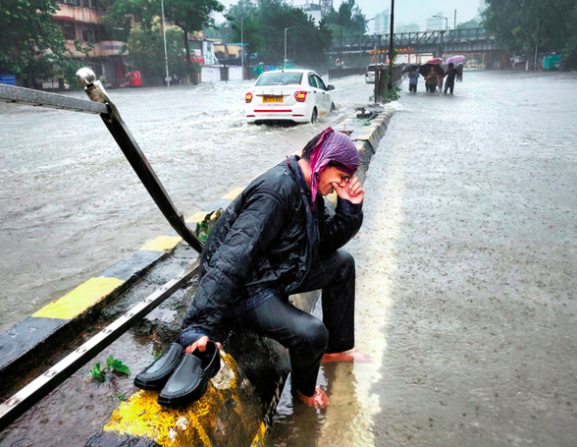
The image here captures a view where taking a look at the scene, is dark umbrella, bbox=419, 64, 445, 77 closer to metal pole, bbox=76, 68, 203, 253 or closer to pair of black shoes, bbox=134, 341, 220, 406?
metal pole, bbox=76, 68, 203, 253

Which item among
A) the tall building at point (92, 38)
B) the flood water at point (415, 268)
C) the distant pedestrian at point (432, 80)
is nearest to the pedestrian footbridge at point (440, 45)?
the tall building at point (92, 38)

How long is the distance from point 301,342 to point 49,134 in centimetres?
1218

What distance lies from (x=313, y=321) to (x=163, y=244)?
7.27 feet

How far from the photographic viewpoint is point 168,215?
3.20 metres

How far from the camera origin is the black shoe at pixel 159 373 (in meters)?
1.55

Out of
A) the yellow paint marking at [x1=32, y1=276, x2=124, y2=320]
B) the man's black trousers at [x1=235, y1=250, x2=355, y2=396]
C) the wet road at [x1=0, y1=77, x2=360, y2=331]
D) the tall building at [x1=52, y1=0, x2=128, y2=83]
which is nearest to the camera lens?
the man's black trousers at [x1=235, y1=250, x2=355, y2=396]

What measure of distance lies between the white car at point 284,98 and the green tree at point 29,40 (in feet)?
76.2

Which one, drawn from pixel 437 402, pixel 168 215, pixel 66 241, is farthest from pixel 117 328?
pixel 66 241

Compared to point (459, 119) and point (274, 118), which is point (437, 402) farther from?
point (459, 119)

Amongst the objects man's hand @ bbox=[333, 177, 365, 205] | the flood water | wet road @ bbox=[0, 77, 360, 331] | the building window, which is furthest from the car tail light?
the building window

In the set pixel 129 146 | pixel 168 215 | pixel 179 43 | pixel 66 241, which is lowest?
pixel 66 241

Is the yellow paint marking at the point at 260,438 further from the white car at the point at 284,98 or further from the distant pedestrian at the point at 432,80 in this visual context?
the distant pedestrian at the point at 432,80

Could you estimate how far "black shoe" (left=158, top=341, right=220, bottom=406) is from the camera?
1.48 m

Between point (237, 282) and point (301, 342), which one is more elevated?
point (237, 282)
